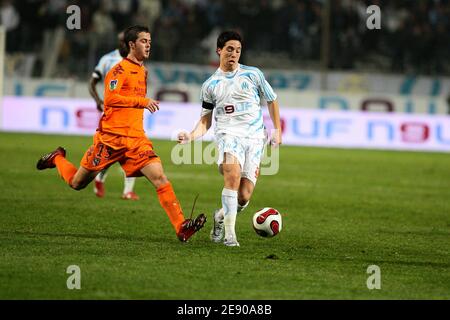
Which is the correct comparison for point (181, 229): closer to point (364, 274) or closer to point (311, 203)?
point (364, 274)

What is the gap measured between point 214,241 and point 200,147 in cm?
1280

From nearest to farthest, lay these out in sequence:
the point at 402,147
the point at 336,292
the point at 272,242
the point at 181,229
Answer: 1. the point at 336,292
2. the point at 181,229
3. the point at 272,242
4. the point at 402,147

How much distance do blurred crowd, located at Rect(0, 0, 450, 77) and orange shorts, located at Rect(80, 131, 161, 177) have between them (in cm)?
1600

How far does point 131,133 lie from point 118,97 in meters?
0.41

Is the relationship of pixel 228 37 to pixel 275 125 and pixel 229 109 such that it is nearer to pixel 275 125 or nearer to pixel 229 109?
pixel 229 109

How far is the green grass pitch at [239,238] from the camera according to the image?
743cm

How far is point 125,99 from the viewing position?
941cm

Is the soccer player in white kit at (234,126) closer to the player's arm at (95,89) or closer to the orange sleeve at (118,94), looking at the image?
the orange sleeve at (118,94)

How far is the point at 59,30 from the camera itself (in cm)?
2612

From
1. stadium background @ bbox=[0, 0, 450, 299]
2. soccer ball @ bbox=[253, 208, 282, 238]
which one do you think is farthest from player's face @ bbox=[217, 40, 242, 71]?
stadium background @ bbox=[0, 0, 450, 299]

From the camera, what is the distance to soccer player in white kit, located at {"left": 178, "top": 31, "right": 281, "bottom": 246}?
30.9 ft

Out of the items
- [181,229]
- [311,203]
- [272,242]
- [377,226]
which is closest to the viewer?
[181,229]
